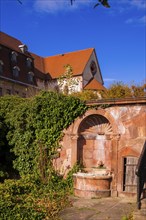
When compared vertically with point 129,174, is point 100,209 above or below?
below

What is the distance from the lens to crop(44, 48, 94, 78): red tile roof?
46.6 m

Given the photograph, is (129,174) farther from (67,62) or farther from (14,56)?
(67,62)

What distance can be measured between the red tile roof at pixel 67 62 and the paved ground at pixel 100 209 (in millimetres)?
33293

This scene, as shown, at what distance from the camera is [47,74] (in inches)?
1909

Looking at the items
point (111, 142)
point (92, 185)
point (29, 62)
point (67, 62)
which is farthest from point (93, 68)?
point (92, 185)

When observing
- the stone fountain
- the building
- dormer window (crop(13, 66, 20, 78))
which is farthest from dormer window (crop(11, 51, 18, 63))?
the stone fountain

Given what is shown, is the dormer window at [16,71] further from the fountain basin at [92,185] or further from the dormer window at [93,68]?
the fountain basin at [92,185]

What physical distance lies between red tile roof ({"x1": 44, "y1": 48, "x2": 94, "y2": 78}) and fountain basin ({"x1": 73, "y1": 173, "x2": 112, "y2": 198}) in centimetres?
3218

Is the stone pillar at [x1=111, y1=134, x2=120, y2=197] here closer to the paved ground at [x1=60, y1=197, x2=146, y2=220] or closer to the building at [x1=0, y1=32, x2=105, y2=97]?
the paved ground at [x1=60, y1=197, x2=146, y2=220]

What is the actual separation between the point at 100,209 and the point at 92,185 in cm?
215

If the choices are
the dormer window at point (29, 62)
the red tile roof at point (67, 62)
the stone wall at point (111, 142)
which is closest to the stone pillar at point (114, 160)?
the stone wall at point (111, 142)

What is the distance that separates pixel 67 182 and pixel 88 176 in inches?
64.6

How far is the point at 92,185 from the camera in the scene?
1364 centimetres

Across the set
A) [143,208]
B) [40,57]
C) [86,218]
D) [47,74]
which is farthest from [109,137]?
[40,57]
